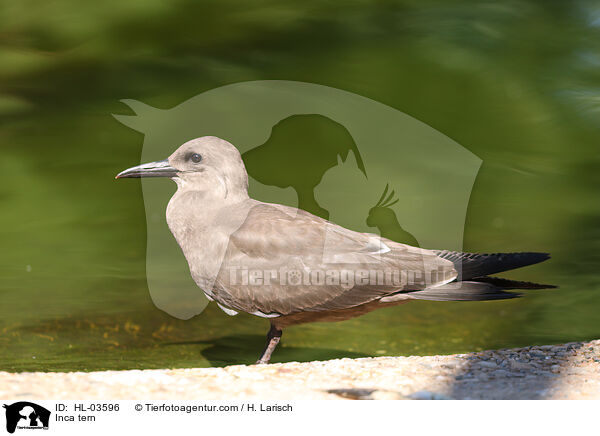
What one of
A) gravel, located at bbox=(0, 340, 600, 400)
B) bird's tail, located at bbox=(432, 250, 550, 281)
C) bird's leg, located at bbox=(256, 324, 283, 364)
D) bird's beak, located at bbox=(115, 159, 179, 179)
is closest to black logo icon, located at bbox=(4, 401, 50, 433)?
gravel, located at bbox=(0, 340, 600, 400)

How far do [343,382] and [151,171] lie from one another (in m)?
1.66

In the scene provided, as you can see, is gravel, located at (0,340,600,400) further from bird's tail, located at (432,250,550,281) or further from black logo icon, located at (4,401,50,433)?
bird's tail, located at (432,250,550,281)

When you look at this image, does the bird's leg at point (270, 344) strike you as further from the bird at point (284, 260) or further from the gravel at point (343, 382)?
the gravel at point (343, 382)

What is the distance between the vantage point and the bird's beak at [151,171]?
3879 millimetres

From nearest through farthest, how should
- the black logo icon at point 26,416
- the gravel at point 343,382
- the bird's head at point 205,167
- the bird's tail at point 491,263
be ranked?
the black logo icon at point 26,416
the gravel at point 343,382
the bird's tail at point 491,263
the bird's head at point 205,167

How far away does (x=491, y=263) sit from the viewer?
12.1 ft

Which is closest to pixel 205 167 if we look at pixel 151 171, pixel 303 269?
pixel 151 171

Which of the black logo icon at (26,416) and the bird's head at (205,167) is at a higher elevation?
the bird's head at (205,167)

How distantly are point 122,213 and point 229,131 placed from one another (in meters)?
1.12

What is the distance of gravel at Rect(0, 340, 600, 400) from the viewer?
3.19 m

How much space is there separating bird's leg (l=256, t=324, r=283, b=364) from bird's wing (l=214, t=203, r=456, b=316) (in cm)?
21

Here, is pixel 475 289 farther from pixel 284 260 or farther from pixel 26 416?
pixel 26 416

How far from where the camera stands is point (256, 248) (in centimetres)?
382

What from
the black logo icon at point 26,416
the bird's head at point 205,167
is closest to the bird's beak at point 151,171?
the bird's head at point 205,167
